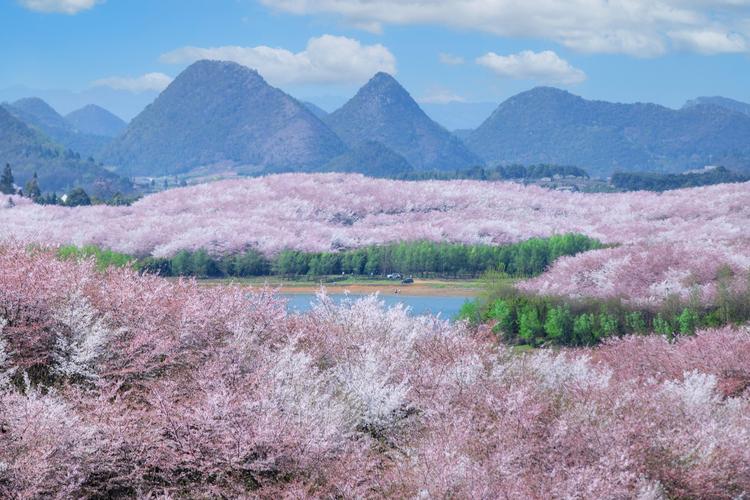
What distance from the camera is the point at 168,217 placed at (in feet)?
331

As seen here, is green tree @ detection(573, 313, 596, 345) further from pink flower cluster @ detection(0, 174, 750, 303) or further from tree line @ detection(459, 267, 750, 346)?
pink flower cluster @ detection(0, 174, 750, 303)

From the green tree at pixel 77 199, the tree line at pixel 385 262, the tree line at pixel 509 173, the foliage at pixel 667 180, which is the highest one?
the tree line at pixel 509 173

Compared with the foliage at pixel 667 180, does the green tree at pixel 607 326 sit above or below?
below

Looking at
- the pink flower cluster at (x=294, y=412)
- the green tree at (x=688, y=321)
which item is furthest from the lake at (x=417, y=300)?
the pink flower cluster at (x=294, y=412)

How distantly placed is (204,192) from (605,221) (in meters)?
47.5

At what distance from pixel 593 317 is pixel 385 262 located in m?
34.2

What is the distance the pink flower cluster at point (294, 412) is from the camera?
17.2 metres

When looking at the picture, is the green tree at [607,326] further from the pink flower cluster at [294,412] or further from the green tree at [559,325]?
the pink flower cluster at [294,412]

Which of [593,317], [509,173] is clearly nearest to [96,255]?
[593,317]

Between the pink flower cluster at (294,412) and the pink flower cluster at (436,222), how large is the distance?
118 ft

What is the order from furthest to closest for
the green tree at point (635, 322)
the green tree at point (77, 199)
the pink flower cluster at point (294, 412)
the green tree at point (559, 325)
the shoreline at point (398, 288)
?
1. the green tree at point (77, 199)
2. the shoreline at point (398, 288)
3. the green tree at point (635, 322)
4. the green tree at point (559, 325)
5. the pink flower cluster at point (294, 412)

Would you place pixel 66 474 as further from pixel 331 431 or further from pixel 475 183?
pixel 475 183

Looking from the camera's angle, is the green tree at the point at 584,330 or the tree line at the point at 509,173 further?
the tree line at the point at 509,173

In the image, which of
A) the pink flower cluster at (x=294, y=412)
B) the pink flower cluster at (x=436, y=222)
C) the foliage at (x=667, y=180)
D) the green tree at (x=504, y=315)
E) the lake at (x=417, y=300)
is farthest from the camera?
the foliage at (x=667, y=180)
